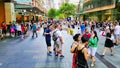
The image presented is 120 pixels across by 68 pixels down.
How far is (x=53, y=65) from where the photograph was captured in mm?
12359

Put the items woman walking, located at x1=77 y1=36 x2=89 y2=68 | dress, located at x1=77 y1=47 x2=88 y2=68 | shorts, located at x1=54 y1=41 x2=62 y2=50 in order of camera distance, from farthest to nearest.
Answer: shorts, located at x1=54 y1=41 x2=62 y2=50, dress, located at x1=77 y1=47 x2=88 y2=68, woman walking, located at x1=77 y1=36 x2=89 y2=68

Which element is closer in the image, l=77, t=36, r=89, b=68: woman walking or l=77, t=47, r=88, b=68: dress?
l=77, t=36, r=89, b=68: woman walking

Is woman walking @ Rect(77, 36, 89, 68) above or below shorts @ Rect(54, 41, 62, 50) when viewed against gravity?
above

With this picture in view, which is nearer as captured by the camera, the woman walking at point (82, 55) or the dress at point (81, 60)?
the woman walking at point (82, 55)

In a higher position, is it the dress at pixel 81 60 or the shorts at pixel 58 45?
the dress at pixel 81 60

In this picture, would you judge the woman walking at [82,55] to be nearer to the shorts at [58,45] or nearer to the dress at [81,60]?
the dress at [81,60]

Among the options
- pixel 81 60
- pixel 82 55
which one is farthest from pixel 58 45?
pixel 82 55

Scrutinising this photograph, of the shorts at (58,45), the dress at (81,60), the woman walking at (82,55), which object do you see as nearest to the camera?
the woman walking at (82,55)

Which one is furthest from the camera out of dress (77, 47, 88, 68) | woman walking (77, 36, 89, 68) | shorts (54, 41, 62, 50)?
shorts (54, 41, 62, 50)

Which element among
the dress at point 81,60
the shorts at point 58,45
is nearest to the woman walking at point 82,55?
the dress at point 81,60

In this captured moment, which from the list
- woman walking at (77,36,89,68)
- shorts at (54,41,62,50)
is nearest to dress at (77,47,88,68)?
woman walking at (77,36,89,68)

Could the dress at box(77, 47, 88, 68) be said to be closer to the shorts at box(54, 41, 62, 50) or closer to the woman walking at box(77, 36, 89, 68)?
the woman walking at box(77, 36, 89, 68)

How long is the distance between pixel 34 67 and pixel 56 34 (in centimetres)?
286

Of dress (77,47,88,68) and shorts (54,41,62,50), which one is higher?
dress (77,47,88,68)
